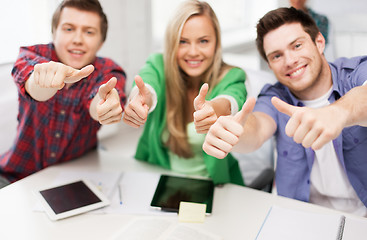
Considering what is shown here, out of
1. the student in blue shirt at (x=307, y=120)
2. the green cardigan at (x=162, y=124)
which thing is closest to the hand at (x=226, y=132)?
the student in blue shirt at (x=307, y=120)

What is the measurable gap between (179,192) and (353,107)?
496mm

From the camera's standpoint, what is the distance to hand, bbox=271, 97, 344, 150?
0.59m

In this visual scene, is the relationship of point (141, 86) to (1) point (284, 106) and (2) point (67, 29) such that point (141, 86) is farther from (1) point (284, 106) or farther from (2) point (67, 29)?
(1) point (284, 106)

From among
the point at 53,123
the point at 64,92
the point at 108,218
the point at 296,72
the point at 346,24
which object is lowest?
the point at 108,218

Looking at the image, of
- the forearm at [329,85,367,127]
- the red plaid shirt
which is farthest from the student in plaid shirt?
the forearm at [329,85,367,127]

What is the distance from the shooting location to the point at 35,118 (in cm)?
106

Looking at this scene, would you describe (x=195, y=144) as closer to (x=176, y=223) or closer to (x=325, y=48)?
(x=176, y=223)

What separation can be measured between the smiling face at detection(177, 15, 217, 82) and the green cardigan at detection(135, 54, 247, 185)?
64 mm

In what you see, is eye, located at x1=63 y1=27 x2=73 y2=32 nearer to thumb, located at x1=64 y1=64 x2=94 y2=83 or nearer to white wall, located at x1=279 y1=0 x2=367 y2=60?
thumb, located at x1=64 y1=64 x2=94 y2=83

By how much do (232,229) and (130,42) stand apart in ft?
2.34

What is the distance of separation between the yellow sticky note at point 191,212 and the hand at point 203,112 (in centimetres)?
24

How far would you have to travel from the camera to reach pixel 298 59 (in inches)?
31.0

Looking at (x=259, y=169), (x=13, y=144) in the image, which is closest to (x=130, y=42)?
(x=13, y=144)

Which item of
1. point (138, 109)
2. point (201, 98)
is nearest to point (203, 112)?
point (201, 98)
